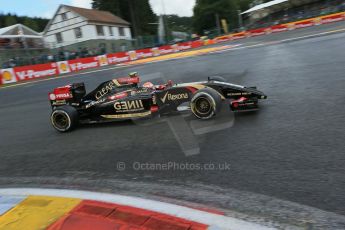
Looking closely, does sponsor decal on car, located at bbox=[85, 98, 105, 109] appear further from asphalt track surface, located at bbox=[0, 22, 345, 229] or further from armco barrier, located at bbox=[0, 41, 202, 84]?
armco barrier, located at bbox=[0, 41, 202, 84]

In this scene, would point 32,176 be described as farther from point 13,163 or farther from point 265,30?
point 265,30

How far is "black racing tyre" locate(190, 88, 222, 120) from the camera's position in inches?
237

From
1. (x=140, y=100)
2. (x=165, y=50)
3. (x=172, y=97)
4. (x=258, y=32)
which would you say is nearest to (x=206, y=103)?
(x=172, y=97)

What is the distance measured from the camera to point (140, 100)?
22.2 ft

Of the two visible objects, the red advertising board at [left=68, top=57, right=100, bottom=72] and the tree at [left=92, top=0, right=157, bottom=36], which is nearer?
the red advertising board at [left=68, top=57, right=100, bottom=72]

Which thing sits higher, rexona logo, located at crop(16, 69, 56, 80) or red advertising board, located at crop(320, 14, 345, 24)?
red advertising board, located at crop(320, 14, 345, 24)

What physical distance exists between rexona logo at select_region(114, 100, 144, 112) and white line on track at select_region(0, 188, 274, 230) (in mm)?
2703

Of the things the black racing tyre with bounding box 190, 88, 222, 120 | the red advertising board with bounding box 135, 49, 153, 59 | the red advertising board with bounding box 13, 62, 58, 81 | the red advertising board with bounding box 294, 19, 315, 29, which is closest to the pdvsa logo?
the red advertising board with bounding box 135, 49, 153, 59

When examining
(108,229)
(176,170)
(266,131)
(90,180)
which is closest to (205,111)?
(266,131)

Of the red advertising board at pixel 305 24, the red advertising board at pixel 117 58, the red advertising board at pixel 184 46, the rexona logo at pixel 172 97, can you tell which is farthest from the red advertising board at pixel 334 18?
the rexona logo at pixel 172 97

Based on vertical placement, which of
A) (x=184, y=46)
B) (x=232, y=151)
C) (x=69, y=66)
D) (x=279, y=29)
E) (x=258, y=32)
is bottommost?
(x=232, y=151)

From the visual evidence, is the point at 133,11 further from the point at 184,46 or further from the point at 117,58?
the point at 117,58

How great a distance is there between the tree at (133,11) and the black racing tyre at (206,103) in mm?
69268

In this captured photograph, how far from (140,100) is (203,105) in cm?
128
